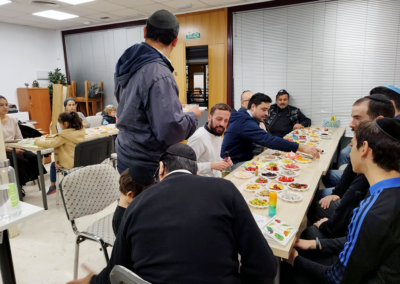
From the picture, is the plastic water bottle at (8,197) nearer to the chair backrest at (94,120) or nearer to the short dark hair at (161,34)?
the short dark hair at (161,34)

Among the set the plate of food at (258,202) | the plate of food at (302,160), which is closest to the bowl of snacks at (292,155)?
the plate of food at (302,160)

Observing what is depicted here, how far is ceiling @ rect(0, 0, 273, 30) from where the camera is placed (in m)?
4.90

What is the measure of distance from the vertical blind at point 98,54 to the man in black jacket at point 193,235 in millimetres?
6035

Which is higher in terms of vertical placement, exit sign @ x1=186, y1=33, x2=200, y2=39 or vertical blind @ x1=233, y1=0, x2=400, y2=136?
exit sign @ x1=186, y1=33, x2=200, y2=39

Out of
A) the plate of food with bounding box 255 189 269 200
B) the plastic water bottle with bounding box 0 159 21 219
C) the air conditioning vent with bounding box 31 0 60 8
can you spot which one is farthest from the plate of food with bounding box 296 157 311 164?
the air conditioning vent with bounding box 31 0 60 8

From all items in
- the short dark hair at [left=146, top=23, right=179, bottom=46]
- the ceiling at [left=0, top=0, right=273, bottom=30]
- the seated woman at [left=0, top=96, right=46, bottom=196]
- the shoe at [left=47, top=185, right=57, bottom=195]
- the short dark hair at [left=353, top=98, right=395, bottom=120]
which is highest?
the ceiling at [left=0, top=0, right=273, bottom=30]

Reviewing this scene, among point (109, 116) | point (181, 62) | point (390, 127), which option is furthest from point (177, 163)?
point (181, 62)

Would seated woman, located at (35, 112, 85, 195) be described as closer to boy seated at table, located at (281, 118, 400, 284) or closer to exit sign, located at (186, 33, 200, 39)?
boy seated at table, located at (281, 118, 400, 284)

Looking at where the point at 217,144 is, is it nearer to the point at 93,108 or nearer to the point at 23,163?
the point at 23,163

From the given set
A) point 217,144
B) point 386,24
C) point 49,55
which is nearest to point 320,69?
point 386,24

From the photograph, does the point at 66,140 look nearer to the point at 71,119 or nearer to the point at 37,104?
the point at 71,119

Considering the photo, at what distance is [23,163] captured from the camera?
3.52m

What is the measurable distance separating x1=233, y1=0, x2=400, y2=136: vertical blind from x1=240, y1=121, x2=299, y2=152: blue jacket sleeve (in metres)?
2.63

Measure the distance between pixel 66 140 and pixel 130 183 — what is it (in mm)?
2038
